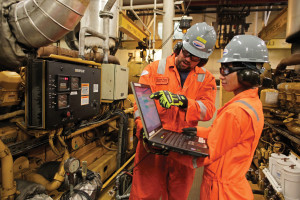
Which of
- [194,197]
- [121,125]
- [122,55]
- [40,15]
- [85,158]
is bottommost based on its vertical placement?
[194,197]

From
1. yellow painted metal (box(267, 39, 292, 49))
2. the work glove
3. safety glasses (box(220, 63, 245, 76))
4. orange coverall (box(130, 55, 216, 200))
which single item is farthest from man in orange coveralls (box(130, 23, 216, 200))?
yellow painted metal (box(267, 39, 292, 49))

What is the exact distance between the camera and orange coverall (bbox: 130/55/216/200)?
1855mm

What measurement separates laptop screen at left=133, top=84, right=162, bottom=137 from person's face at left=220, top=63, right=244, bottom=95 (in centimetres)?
59

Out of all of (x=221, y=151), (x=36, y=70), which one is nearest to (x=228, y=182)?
(x=221, y=151)

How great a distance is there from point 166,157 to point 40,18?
168 centimetres

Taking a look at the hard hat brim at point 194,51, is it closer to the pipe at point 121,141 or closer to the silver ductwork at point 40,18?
the silver ductwork at point 40,18

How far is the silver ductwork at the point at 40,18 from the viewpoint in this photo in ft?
5.12

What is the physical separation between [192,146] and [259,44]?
0.89 m

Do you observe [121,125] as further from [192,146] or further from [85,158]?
[192,146]

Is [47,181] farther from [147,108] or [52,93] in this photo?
[147,108]

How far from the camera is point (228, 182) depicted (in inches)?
50.5

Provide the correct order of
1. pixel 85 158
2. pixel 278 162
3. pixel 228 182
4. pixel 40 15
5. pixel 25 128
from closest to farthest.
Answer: pixel 228 182 → pixel 40 15 → pixel 25 128 → pixel 278 162 → pixel 85 158

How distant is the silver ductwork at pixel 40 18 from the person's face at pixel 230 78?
4.53 feet

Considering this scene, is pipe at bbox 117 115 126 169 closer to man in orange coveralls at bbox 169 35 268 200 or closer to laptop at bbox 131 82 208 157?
laptop at bbox 131 82 208 157
